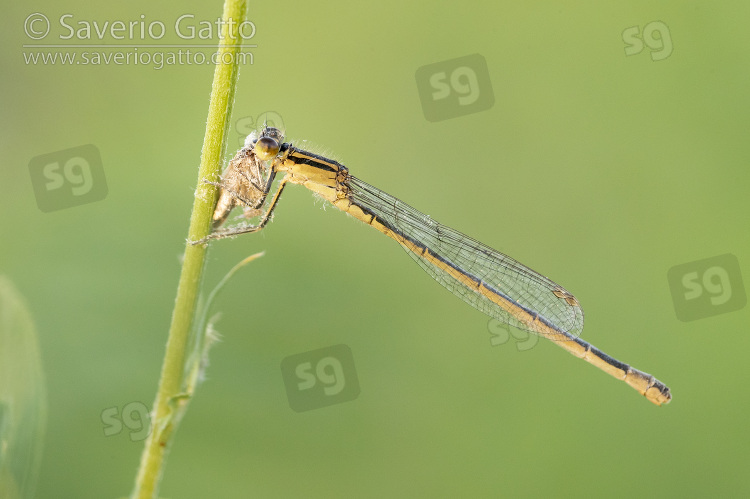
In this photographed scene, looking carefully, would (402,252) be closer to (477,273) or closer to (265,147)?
(477,273)

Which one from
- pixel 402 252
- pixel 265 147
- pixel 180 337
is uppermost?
pixel 265 147

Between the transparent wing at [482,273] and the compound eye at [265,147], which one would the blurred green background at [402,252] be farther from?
the compound eye at [265,147]

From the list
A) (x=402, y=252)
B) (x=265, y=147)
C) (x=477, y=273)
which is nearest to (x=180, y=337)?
(x=265, y=147)

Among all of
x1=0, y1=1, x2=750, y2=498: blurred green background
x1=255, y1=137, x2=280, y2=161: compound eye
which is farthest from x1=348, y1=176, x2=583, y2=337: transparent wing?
x1=255, y1=137, x2=280, y2=161: compound eye

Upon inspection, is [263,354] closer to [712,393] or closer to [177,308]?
[177,308]

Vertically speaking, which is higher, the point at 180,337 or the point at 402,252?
the point at 402,252

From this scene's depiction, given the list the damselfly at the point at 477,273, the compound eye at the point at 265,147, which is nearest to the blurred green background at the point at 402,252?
the damselfly at the point at 477,273

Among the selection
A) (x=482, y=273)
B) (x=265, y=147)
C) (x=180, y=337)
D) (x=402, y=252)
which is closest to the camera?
(x=180, y=337)
